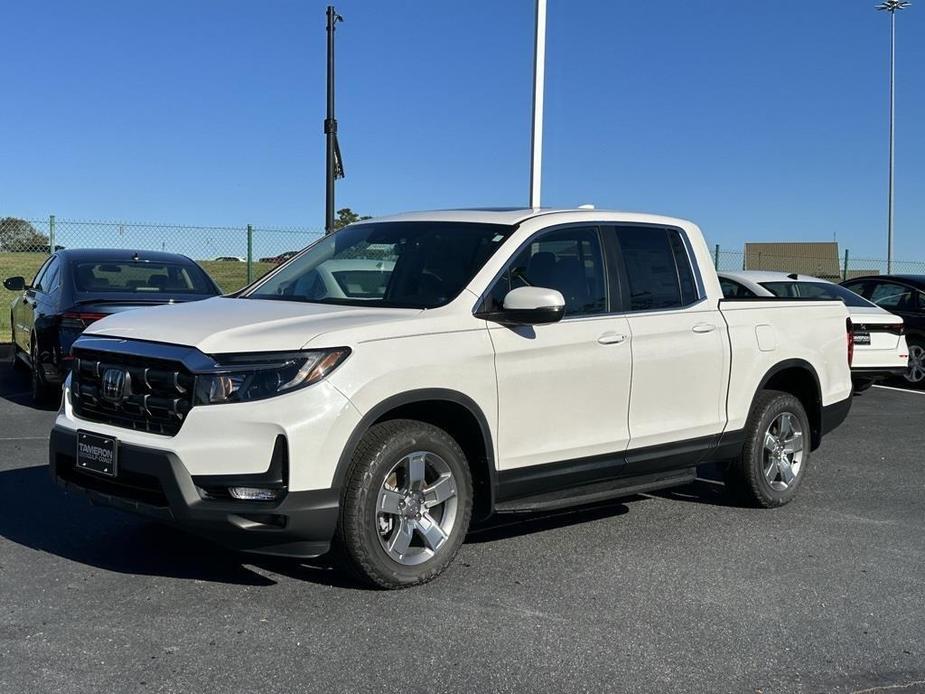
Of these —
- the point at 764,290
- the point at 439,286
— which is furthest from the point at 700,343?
the point at 764,290

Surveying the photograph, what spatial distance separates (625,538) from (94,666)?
307 centimetres

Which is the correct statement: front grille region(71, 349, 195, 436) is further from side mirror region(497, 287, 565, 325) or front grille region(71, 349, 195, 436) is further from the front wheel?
the front wheel

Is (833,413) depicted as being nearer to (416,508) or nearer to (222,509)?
(416,508)

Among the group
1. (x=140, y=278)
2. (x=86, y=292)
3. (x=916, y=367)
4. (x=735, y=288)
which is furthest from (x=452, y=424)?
(x=916, y=367)

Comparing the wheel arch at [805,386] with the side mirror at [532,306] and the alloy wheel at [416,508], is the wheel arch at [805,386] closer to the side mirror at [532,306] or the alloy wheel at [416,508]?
the side mirror at [532,306]

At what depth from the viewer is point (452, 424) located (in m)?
5.01

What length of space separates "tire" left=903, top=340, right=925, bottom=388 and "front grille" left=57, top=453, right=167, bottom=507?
11691 millimetres

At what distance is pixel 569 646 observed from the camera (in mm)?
4113

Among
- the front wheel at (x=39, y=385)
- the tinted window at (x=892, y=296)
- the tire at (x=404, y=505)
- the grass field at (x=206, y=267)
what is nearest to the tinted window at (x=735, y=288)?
the tinted window at (x=892, y=296)

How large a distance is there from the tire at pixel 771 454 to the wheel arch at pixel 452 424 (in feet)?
7.05

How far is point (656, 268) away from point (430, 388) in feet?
6.66

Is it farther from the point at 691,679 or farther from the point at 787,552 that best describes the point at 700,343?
the point at 691,679

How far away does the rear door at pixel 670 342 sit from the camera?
18.8 feet

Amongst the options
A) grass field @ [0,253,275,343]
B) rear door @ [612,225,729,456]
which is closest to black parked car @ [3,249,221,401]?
rear door @ [612,225,729,456]
